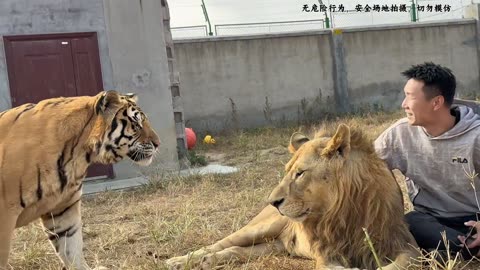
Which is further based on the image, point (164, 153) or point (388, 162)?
point (164, 153)

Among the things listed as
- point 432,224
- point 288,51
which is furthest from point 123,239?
point 288,51

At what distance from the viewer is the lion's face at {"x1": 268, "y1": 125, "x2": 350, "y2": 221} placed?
2832 mm

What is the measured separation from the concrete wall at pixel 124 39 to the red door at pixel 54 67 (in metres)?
0.10

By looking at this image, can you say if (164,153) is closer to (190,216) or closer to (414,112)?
(190,216)

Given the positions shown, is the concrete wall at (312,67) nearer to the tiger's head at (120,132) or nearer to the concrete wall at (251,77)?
the concrete wall at (251,77)

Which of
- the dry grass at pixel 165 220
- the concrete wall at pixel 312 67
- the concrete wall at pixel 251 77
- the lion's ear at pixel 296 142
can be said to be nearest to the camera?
the lion's ear at pixel 296 142

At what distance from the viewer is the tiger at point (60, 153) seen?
308 centimetres

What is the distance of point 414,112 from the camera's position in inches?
115

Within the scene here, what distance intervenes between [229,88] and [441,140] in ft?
31.2

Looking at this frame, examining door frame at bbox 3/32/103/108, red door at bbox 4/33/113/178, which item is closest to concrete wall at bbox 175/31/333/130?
red door at bbox 4/33/113/178

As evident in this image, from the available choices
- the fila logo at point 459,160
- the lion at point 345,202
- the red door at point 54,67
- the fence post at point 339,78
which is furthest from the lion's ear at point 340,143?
the fence post at point 339,78

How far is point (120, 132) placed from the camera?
3.52 metres

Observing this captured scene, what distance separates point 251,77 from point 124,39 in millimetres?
5228

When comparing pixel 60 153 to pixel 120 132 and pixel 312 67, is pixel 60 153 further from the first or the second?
pixel 312 67
